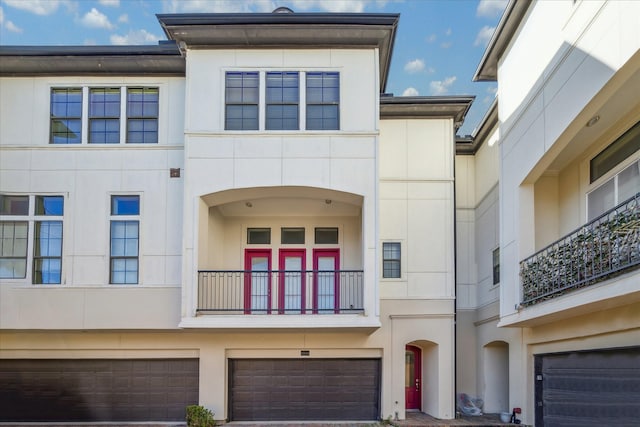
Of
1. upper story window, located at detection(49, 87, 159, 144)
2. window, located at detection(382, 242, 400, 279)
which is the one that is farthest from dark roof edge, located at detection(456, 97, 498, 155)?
upper story window, located at detection(49, 87, 159, 144)

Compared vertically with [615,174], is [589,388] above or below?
below

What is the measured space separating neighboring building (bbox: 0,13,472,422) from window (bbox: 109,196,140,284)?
0.11 feet

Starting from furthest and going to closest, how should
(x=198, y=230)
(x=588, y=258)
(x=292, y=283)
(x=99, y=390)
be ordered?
(x=292, y=283), (x=99, y=390), (x=198, y=230), (x=588, y=258)

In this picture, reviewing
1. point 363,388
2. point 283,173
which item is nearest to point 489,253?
point 363,388

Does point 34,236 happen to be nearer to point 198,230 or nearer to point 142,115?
point 142,115

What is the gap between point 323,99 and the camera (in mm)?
13016

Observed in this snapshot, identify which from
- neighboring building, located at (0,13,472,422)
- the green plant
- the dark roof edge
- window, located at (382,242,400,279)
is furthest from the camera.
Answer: window, located at (382,242,400,279)

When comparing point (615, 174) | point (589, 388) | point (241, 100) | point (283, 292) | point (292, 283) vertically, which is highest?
point (241, 100)

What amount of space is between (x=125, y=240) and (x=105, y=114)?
9.88 feet

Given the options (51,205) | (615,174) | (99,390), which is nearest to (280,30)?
(51,205)

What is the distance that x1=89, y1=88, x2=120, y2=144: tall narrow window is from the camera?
13.4 m

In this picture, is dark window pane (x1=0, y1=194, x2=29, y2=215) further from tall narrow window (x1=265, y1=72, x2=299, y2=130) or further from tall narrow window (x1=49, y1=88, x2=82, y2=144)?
tall narrow window (x1=265, y1=72, x2=299, y2=130)

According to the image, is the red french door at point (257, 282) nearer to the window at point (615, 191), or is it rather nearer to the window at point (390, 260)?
the window at point (390, 260)

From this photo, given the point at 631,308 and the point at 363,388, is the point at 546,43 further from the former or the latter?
the point at 363,388
